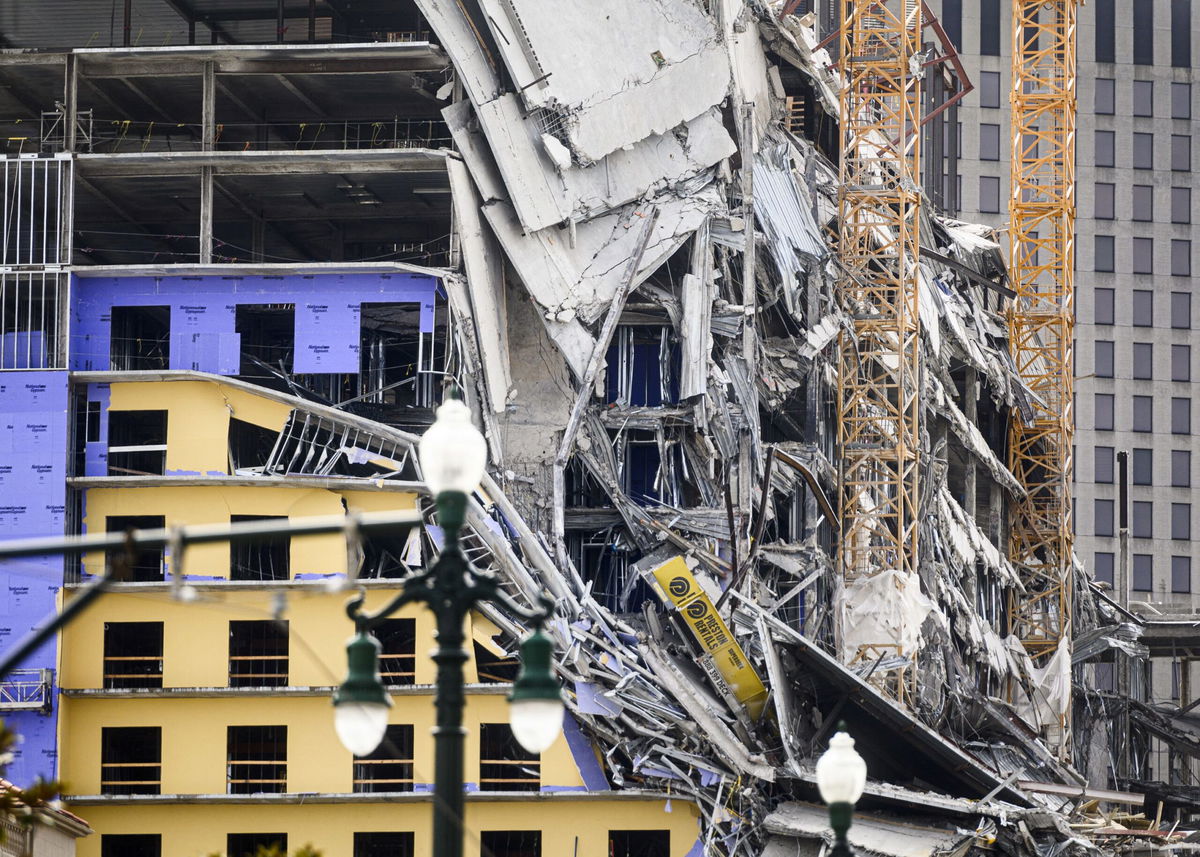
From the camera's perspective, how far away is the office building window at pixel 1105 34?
123 m

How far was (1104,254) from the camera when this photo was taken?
Result: 12194 cm

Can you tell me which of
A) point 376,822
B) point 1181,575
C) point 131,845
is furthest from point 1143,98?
point 131,845

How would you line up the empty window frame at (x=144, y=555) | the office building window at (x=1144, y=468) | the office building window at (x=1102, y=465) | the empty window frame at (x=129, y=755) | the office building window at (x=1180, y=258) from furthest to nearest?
the office building window at (x=1180, y=258) → the office building window at (x=1144, y=468) → the office building window at (x=1102, y=465) → the empty window frame at (x=144, y=555) → the empty window frame at (x=129, y=755)

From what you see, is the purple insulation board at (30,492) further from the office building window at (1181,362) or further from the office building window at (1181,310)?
the office building window at (1181,310)

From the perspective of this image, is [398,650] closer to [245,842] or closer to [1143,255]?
[245,842]

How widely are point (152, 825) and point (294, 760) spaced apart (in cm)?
329

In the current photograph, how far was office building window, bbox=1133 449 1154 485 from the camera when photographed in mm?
119812

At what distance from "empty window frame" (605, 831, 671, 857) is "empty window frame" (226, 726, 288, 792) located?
714 centimetres

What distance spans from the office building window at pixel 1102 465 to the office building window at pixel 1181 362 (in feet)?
19.9

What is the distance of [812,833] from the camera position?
143ft

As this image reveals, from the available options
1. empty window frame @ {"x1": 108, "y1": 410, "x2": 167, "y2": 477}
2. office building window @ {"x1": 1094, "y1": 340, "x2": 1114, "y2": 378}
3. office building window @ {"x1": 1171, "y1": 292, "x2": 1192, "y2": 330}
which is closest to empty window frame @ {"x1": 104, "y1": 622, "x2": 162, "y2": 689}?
empty window frame @ {"x1": 108, "y1": 410, "x2": 167, "y2": 477}

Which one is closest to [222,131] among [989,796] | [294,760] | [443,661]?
[294,760]

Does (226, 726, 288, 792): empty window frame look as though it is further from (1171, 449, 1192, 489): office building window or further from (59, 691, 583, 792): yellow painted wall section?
(1171, 449, 1192, 489): office building window

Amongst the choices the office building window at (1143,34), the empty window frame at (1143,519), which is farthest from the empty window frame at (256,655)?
the office building window at (1143,34)
